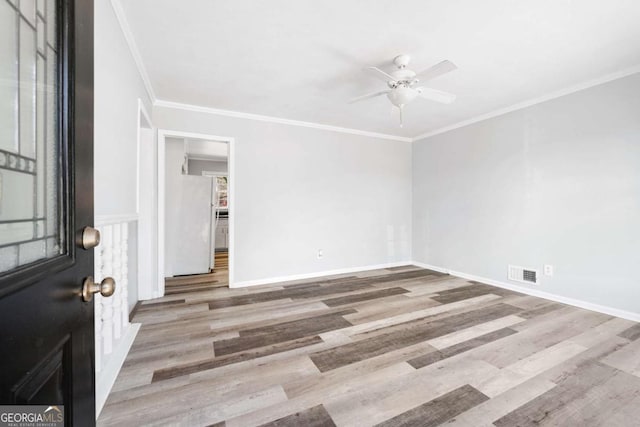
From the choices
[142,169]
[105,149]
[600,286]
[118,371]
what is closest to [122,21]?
[105,149]

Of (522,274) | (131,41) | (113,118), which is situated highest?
(131,41)

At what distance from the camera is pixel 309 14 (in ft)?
5.63

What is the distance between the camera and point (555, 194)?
2951 millimetres

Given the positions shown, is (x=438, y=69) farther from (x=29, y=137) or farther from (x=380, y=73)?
(x=29, y=137)

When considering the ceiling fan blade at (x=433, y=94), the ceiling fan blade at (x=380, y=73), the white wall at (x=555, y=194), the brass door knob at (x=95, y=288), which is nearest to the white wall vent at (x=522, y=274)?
the white wall at (x=555, y=194)

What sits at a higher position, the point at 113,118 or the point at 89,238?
the point at 113,118

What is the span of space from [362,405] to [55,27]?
1.91 m

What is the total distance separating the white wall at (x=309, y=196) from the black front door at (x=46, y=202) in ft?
9.06

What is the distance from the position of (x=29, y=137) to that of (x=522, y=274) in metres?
4.26

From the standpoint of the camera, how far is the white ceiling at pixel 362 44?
168cm

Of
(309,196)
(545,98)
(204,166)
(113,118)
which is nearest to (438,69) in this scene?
(545,98)

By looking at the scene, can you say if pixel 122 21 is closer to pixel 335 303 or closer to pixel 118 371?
pixel 118 371

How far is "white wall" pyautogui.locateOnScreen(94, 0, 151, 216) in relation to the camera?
1424 millimetres

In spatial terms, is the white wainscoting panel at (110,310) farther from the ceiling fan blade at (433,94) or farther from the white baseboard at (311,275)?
the ceiling fan blade at (433,94)
